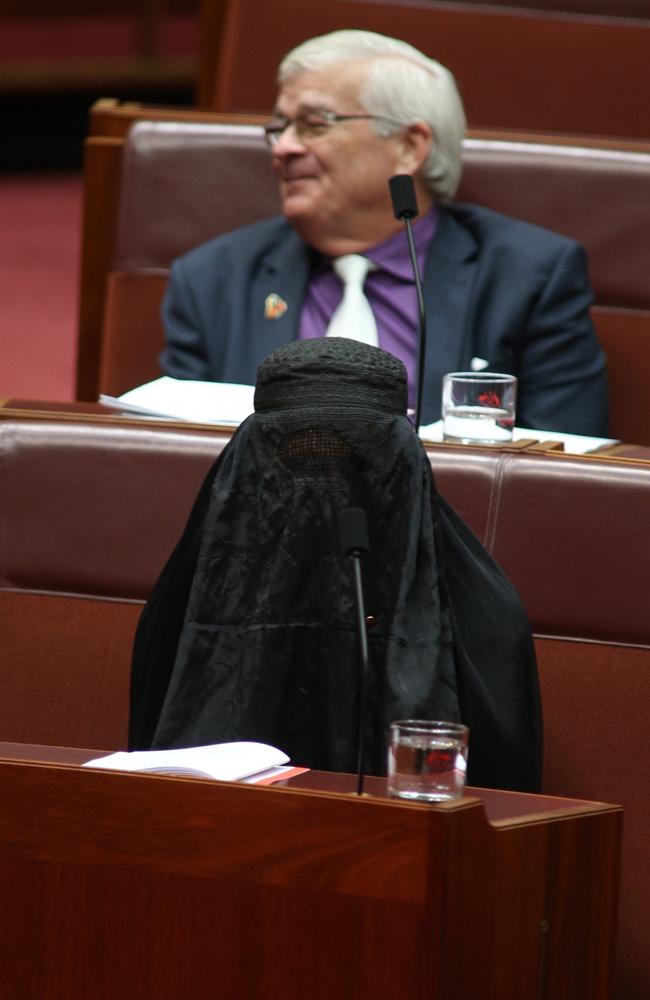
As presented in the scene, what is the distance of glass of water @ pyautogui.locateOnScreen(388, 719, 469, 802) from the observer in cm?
82

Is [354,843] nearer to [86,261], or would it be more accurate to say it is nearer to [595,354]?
[595,354]

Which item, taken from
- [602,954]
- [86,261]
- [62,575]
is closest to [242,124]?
[86,261]

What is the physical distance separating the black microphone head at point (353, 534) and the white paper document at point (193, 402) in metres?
0.50

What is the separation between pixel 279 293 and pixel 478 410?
422mm

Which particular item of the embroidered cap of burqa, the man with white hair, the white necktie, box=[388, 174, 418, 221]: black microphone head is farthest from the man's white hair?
the embroidered cap of burqa

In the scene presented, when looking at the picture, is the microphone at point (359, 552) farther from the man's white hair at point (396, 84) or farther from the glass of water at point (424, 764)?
the man's white hair at point (396, 84)

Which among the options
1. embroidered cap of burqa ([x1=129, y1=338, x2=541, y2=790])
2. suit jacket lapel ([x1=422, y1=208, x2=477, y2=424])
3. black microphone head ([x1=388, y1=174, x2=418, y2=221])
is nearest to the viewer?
embroidered cap of burqa ([x1=129, y1=338, x2=541, y2=790])

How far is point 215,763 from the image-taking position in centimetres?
87

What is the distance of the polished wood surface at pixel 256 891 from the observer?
2.55 feet

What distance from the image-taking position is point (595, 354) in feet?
5.47

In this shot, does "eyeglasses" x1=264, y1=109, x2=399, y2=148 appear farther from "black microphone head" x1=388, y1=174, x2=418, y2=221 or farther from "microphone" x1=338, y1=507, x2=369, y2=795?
"microphone" x1=338, y1=507, x2=369, y2=795

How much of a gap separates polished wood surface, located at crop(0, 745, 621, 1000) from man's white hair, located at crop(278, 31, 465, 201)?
96 centimetres

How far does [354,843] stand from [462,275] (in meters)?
0.95

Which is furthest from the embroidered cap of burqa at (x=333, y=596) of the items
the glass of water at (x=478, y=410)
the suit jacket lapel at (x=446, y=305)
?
the suit jacket lapel at (x=446, y=305)
